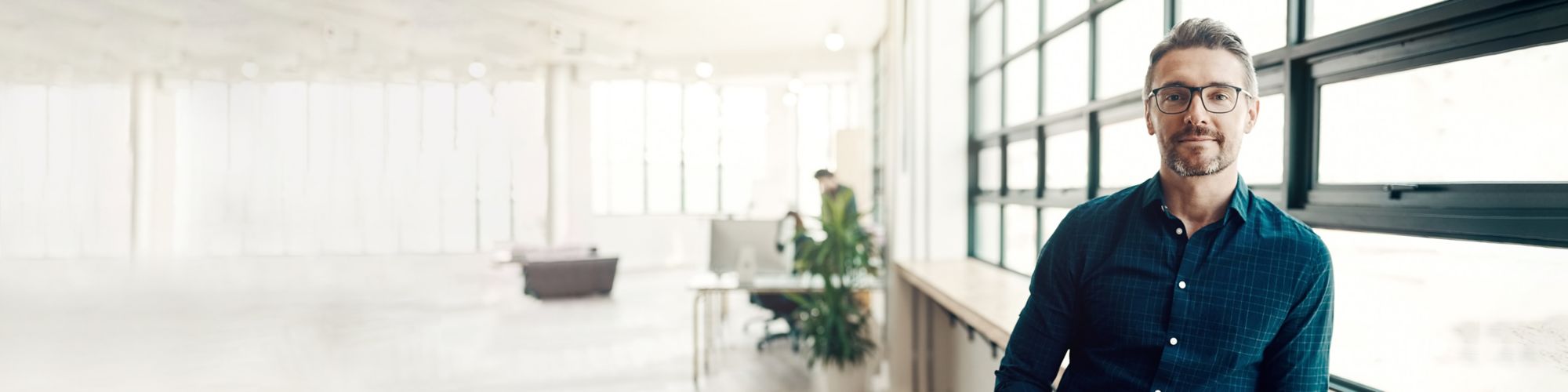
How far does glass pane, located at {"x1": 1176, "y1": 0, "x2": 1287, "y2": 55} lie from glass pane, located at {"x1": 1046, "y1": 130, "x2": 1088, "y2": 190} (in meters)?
0.86

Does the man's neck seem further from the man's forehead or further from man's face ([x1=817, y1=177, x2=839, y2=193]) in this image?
man's face ([x1=817, y1=177, x2=839, y2=193])

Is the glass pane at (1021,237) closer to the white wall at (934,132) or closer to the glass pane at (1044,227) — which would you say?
the glass pane at (1044,227)

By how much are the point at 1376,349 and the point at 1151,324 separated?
976mm

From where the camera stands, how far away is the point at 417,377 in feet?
17.9

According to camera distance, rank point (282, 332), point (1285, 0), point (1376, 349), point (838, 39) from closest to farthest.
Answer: point (1376, 349)
point (1285, 0)
point (282, 332)
point (838, 39)

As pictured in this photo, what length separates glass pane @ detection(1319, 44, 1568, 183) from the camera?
145cm

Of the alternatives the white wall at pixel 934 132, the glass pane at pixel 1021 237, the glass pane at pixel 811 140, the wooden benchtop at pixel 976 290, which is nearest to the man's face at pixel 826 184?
the white wall at pixel 934 132

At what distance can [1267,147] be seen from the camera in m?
2.26

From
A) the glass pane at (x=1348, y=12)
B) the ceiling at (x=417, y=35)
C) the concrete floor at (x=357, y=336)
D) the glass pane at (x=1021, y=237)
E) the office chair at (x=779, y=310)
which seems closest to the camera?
the glass pane at (x=1348, y=12)

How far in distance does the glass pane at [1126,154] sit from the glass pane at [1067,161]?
0.09m

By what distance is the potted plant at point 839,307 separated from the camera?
4559 mm

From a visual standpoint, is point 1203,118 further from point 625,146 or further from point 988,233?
point 625,146

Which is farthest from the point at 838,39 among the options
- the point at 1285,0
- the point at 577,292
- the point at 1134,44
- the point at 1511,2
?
the point at 1511,2

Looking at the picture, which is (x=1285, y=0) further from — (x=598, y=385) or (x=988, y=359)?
(x=598, y=385)
